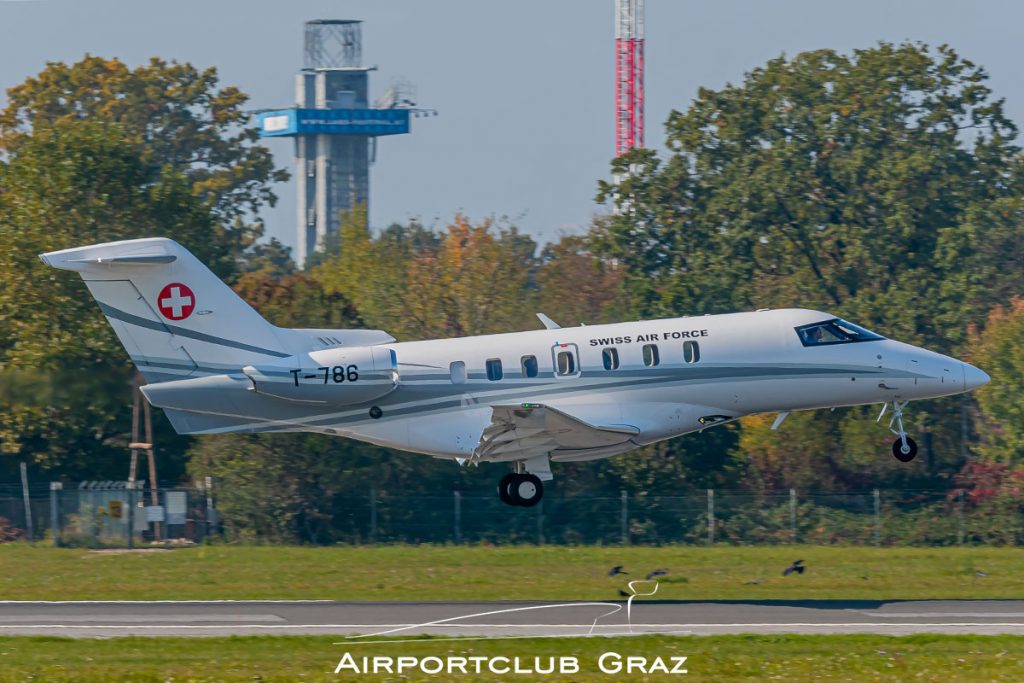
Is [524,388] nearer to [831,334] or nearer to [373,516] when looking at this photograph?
[831,334]

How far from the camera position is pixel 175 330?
3098 centimetres

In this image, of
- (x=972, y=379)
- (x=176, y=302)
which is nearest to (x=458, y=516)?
(x=176, y=302)

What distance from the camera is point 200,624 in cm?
2875

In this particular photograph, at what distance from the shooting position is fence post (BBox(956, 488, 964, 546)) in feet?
149

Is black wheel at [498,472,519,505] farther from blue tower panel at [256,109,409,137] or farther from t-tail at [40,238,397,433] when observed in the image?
blue tower panel at [256,109,409,137]

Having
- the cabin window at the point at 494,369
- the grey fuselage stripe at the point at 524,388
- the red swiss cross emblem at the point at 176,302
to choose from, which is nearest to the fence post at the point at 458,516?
the grey fuselage stripe at the point at 524,388

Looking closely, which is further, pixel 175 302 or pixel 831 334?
pixel 831 334

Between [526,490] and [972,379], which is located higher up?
[972,379]

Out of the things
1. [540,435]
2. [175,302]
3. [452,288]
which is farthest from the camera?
[452,288]

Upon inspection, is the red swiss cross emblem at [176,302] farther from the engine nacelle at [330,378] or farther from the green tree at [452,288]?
the green tree at [452,288]

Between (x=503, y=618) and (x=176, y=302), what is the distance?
345 inches

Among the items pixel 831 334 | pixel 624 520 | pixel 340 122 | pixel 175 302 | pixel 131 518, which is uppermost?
pixel 340 122

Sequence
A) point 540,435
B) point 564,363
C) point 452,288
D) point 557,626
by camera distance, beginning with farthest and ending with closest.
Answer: point 452,288 < point 564,363 < point 540,435 < point 557,626

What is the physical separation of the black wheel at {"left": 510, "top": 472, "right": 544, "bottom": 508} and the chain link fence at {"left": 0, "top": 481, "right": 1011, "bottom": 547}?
45.4 feet
